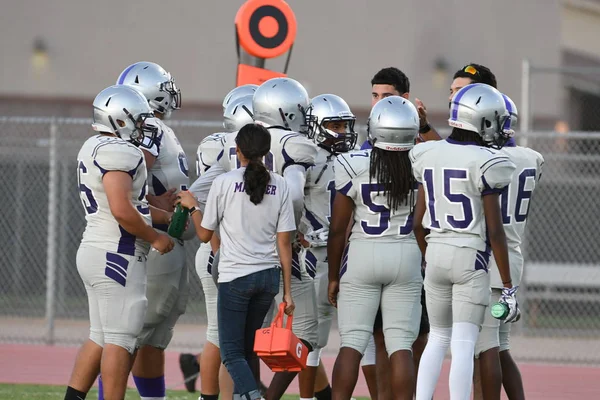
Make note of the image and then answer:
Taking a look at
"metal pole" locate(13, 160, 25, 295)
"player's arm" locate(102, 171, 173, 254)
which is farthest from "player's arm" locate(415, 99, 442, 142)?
"metal pole" locate(13, 160, 25, 295)

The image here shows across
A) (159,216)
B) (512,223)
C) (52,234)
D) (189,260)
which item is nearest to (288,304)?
(159,216)

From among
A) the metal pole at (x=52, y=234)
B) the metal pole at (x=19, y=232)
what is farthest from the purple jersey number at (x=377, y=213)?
the metal pole at (x=19, y=232)

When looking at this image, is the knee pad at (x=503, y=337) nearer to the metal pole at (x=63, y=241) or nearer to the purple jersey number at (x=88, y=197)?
the purple jersey number at (x=88, y=197)

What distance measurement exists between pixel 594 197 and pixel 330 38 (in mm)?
5216

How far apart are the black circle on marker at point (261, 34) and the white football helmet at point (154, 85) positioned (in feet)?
5.44

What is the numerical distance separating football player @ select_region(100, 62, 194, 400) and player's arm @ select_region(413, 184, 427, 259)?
159 cm

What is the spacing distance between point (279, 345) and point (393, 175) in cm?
119

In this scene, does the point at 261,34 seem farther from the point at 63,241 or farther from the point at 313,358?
the point at 63,241

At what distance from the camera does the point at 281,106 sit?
7.01 metres

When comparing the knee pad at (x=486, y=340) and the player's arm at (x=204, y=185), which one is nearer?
the knee pad at (x=486, y=340)

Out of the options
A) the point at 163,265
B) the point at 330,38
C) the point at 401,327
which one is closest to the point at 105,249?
the point at 163,265

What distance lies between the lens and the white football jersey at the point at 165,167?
729 cm

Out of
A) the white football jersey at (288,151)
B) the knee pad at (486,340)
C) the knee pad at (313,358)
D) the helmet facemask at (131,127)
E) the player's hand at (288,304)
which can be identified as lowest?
the knee pad at (313,358)

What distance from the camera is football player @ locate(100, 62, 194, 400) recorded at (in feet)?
23.7
